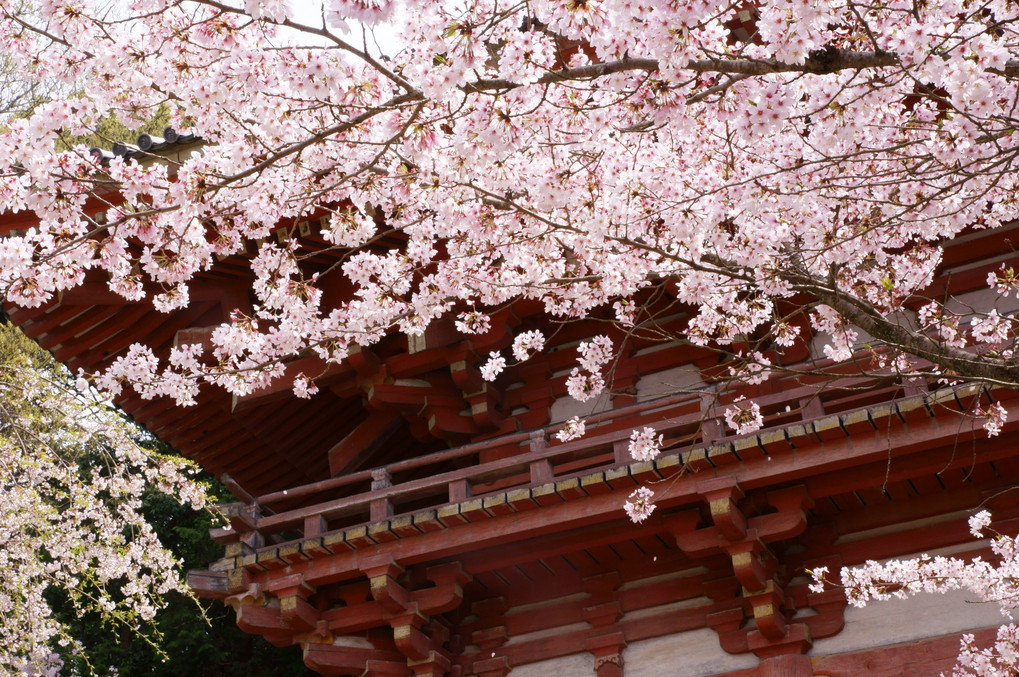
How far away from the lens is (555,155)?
18.4 ft

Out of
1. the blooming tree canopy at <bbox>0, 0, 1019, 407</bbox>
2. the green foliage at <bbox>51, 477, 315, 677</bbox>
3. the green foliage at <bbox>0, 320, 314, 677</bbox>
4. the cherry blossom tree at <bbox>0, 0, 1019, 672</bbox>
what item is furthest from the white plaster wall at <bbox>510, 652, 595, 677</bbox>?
the green foliage at <bbox>51, 477, 315, 677</bbox>

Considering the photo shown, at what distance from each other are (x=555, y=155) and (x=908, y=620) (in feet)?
12.9

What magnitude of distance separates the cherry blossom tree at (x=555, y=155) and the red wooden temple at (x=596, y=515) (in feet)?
2.01

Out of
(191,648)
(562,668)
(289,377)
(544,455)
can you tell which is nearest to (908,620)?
(562,668)

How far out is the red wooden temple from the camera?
7.00 meters

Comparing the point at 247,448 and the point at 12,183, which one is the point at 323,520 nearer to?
the point at 247,448

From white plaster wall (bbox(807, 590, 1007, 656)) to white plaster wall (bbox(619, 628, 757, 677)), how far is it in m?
0.59

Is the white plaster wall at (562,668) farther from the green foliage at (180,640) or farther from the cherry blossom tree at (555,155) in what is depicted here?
the green foliage at (180,640)

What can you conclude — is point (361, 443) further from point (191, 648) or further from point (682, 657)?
point (191, 648)

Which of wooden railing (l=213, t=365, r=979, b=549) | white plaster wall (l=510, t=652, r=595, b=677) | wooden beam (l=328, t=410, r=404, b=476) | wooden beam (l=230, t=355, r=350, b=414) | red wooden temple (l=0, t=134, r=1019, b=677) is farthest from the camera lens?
wooden beam (l=328, t=410, r=404, b=476)

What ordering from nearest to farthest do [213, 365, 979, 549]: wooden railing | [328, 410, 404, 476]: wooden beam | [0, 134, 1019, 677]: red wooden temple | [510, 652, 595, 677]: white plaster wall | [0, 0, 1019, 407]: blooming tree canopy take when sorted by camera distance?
[0, 0, 1019, 407]: blooming tree canopy
[0, 134, 1019, 677]: red wooden temple
[213, 365, 979, 549]: wooden railing
[510, 652, 595, 677]: white plaster wall
[328, 410, 404, 476]: wooden beam

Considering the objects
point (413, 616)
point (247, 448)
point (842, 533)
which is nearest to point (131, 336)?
point (247, 448)

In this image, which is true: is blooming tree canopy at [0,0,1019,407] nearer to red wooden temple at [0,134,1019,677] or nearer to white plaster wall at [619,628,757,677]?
red wooden temple at [0,134,1019,677]

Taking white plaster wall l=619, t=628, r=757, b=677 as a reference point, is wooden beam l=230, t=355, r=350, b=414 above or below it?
above
